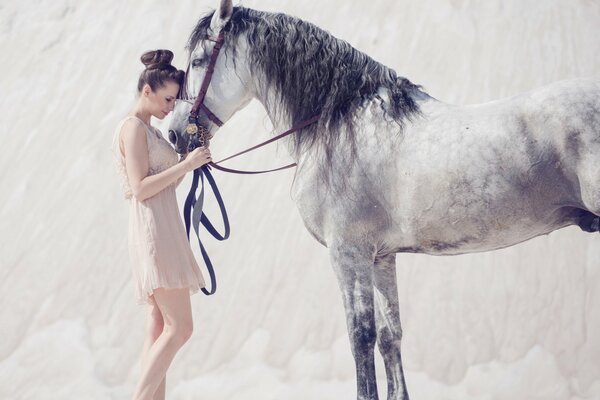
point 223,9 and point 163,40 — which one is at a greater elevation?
point 163,40

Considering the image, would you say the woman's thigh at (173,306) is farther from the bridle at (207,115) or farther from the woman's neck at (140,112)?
the woman's neck at (140,112)

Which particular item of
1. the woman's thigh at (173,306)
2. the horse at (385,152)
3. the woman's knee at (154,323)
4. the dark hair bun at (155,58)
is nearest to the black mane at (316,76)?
the horse at (385,152)

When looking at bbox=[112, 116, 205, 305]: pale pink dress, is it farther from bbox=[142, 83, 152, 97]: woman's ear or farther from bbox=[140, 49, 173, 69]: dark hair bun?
bbox=[140, 49, 173, 69]: dark hair bun

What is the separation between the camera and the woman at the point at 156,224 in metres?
3.20

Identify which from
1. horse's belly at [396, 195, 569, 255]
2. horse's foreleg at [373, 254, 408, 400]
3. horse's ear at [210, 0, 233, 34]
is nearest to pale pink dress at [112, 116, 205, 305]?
horse's ear at [210, 0, 233, 34]

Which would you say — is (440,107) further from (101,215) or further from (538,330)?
(101,215)

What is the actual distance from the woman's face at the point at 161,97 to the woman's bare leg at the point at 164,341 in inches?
31.4

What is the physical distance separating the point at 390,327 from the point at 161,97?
4.78 feet

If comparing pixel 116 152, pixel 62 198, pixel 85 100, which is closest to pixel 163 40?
pixel 85 100

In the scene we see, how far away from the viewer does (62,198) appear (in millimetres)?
6855

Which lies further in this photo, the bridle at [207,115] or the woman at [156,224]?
the bridle at [207,115]

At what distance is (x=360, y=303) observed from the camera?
322 cm

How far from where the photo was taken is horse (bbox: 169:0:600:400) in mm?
2998

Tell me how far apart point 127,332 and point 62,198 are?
1.56 m
